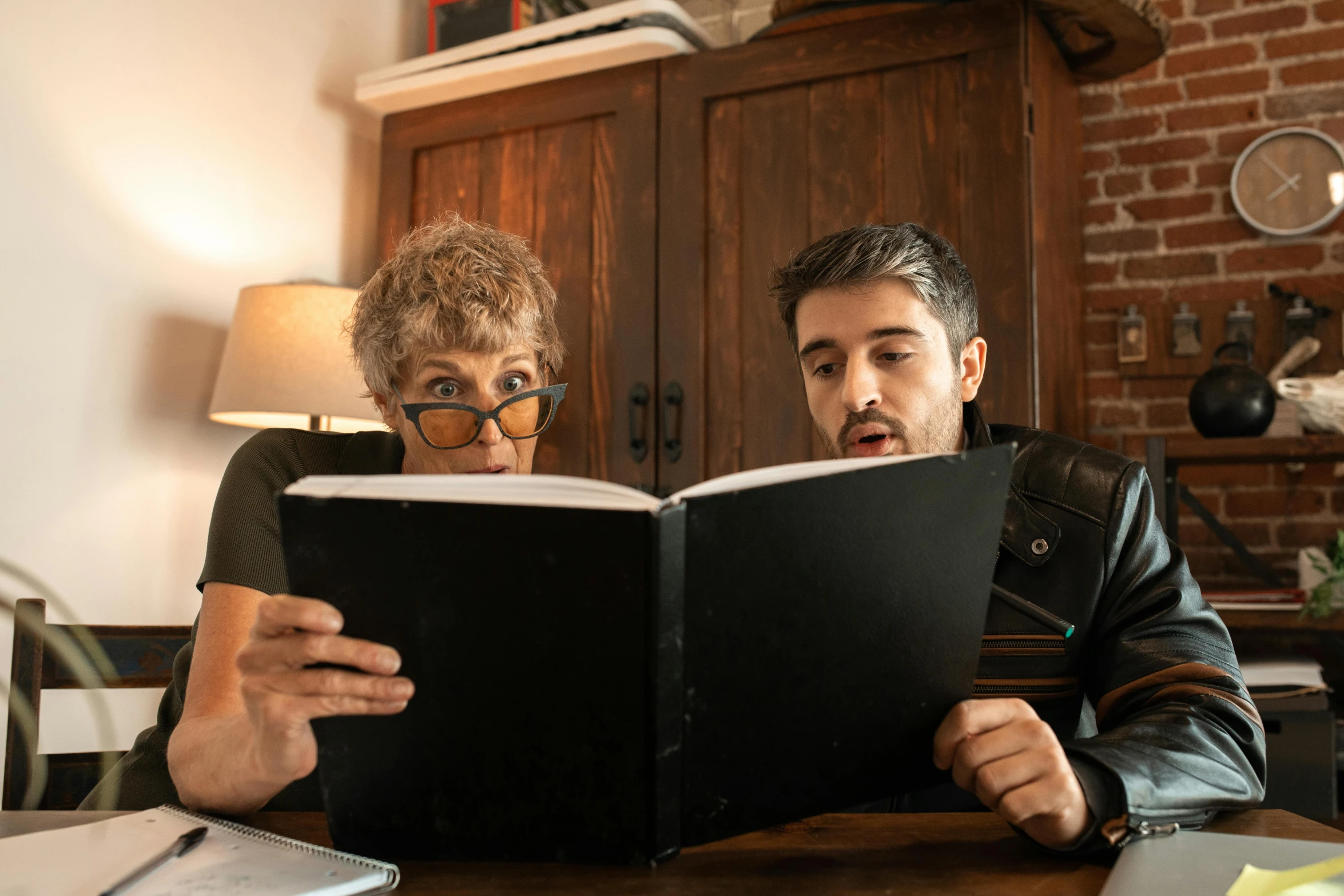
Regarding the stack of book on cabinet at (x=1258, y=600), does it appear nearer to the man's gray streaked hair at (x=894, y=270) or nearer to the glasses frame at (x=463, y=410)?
the man's gray streaked hair at (x=894, y=270)

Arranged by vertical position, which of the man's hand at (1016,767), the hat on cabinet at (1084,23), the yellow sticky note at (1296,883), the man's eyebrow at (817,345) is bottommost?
the yellow sticky note at (1296,883)

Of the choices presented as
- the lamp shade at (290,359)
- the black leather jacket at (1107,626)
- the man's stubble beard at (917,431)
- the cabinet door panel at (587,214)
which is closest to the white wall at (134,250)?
the lamp shade at (290,359)

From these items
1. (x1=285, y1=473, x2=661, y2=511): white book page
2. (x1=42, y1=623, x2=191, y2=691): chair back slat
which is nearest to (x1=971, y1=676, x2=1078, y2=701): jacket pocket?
(x1=285, y1=473, x2=661, y2=511): white book page

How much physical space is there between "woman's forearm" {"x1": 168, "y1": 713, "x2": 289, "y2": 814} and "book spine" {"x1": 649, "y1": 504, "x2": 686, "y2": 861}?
333 millimetres

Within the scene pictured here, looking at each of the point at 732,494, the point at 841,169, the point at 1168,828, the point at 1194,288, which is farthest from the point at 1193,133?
the point at 732,494

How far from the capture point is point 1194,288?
8.54 feet

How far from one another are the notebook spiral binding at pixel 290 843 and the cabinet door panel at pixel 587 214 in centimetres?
165

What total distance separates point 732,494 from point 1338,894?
0.44m

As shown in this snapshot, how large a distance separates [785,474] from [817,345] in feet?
2.27

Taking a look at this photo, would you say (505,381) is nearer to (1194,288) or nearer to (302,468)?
(302,468)

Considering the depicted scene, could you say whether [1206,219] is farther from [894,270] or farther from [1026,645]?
[1026,645]

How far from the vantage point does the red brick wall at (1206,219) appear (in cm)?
249

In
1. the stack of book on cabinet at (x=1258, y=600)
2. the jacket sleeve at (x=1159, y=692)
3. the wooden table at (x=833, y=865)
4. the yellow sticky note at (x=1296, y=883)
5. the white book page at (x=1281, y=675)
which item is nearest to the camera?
the yellow sticky note at (x=1296, y=883)

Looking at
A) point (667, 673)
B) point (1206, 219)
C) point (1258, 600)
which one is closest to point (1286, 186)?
point (1206, 219)
